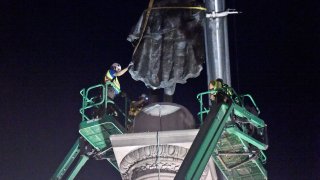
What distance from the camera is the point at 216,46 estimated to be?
1955cm

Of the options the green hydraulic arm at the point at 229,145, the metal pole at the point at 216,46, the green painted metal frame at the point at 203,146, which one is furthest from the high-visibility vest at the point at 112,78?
the green painted metal frame at the point at 203,146

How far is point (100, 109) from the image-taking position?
17469 mm

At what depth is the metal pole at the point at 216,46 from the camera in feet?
64.1

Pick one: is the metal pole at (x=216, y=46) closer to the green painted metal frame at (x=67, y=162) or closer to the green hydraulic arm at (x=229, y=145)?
the green hydraulic arm at (x=229, y=145)

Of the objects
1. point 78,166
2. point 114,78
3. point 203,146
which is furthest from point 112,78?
point 203,146

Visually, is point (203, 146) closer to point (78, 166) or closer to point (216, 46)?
point (78, 166)

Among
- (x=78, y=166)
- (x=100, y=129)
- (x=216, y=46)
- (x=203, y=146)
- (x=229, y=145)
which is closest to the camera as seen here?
(x=203, y=146)

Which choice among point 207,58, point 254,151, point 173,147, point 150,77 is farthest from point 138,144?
point 207,58

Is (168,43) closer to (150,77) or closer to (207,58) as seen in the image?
(150,77)

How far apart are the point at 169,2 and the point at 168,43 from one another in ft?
4.17

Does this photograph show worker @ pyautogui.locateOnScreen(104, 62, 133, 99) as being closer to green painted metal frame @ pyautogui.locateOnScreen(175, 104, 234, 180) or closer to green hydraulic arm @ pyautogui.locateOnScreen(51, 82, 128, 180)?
green hydraulic arm @ pyautogui.locateOnScreen(51, 82, 128, 180)

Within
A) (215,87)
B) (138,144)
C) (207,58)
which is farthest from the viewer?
(207,58)

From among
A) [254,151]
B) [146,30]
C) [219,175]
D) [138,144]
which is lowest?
[219,175]

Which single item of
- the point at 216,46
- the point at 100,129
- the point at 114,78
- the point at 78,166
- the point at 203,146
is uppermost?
the point at 216,46
